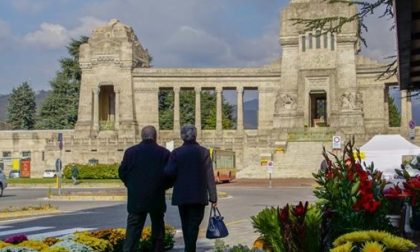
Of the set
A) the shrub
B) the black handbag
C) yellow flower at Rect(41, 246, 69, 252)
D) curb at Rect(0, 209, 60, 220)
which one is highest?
the shrub

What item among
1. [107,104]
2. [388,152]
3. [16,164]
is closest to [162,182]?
[388,152]

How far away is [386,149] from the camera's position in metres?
32.7

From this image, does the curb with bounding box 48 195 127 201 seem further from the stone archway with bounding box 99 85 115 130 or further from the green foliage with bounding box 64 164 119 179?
the stone archway with bounding box 99 85 115 130

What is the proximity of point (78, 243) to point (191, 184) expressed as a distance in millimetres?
1930

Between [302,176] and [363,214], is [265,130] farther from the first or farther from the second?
[363,214]

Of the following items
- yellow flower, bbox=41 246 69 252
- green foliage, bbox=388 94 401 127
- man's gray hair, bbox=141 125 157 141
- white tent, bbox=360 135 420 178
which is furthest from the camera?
green foliage, bbox=388 94 401 127

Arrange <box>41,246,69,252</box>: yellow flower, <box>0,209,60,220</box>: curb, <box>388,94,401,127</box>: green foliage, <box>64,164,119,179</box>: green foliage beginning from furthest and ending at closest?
1. <box>388,94,401,127</box>: green foliage
2. <box>64,164,119,179</box>: green foliage
3. <box>0,209,60,220</box>: curb
4. <box>41,246,69,252</box>: yellow flower

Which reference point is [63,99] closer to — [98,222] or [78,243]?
[98,222]

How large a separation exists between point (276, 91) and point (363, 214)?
236 ft

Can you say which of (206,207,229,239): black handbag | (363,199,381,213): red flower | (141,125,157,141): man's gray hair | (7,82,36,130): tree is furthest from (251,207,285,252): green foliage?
(7,82,36,130): tree

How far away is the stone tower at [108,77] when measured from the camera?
79.5 m

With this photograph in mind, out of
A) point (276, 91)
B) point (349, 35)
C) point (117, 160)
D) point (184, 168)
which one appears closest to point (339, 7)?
point (349, 35)

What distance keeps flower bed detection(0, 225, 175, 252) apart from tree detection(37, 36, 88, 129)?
8538 centimetres

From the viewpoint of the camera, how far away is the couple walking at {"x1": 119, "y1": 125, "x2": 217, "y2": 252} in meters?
11.2
